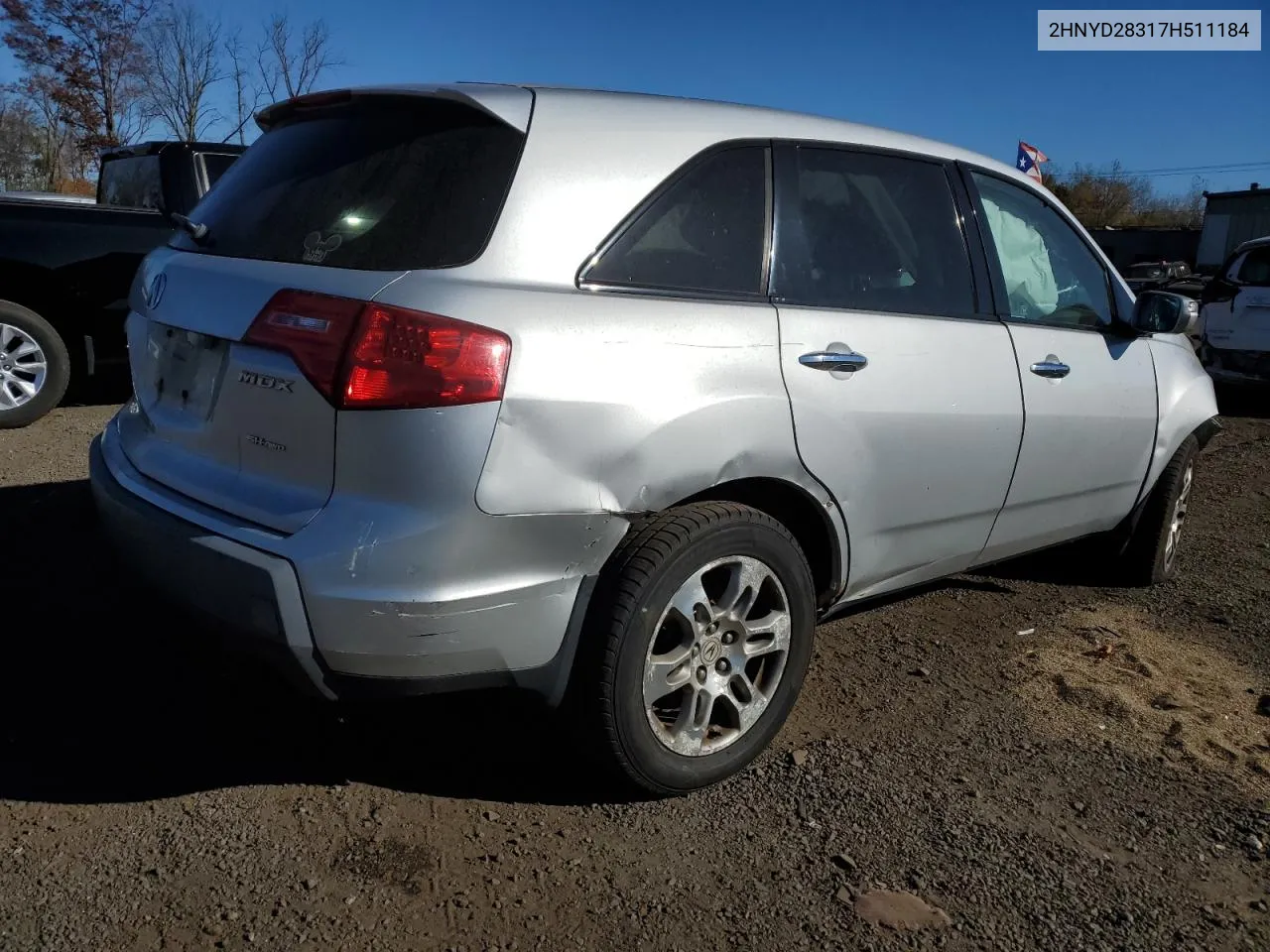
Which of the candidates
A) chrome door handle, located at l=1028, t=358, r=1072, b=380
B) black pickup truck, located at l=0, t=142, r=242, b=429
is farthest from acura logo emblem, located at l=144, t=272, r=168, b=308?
black pickup truck, located at l=0, t=142, r=242, b=429

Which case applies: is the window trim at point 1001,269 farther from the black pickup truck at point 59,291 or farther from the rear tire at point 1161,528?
the black pickup truck at point 59,291

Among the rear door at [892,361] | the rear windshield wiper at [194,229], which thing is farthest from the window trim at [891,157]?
the rear windshield wiper at [194,229]

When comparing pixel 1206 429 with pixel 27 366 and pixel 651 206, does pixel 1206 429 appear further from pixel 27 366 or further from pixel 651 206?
pixel 27 366

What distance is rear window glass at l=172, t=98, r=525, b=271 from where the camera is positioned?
246cm

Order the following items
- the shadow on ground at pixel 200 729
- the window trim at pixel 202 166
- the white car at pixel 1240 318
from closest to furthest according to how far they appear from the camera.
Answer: the shadow on ground at pixel 200 729 < the window trim at pixel 202 166 < the white car at pixel 1240 318

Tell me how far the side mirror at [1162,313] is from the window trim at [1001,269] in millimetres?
51

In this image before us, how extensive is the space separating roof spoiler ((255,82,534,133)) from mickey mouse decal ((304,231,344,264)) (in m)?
0.43

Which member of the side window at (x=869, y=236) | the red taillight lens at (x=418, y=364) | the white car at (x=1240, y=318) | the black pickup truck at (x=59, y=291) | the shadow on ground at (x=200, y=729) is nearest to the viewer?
the red taillight lens at (x=418, y=364)

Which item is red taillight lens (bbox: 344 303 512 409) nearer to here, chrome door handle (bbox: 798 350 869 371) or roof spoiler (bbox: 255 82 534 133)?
roof spoiler (bbox: 255 82 534 133)

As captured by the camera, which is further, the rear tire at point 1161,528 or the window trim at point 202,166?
the window trim at point 202,166

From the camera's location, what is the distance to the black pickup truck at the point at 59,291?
20.9ft

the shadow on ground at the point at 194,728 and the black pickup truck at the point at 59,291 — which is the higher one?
the black pickup truck at the point at 59,291

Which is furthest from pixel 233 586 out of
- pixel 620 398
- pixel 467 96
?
pixel 467 96

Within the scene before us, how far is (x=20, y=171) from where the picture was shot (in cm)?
2942
